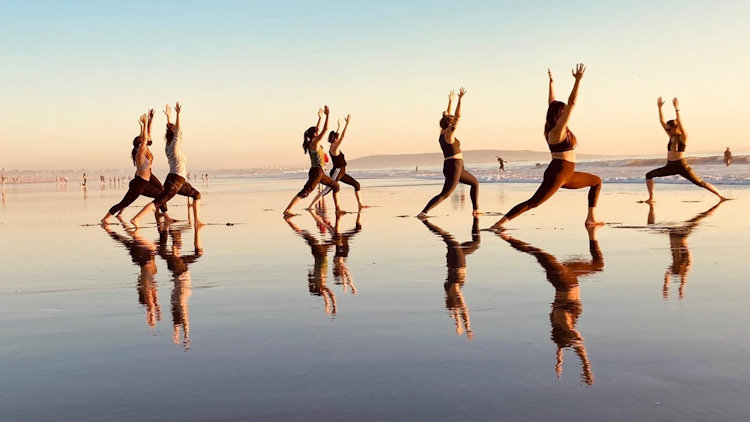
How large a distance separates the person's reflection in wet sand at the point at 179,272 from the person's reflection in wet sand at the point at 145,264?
13 centimetres

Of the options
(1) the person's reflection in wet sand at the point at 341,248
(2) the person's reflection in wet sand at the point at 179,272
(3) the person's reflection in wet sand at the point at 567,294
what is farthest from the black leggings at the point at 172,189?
(3) the person's reflection in wet sand at the point at 567,294

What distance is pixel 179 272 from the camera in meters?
8.05

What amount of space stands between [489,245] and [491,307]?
4.43m

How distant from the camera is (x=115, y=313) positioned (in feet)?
18.8

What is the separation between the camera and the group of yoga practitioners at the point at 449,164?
11641 millimetres

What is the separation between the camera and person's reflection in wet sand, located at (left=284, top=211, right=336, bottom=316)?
6.03 meters

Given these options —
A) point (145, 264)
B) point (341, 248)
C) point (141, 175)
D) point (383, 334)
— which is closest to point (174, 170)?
point (141, 175)

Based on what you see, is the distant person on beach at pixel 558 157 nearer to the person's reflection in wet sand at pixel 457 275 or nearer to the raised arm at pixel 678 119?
the person's reflection in wet sand at pixel 457 275

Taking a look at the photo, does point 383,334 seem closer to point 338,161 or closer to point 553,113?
point 553,113

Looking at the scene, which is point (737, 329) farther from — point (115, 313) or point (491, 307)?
point (115, 313)

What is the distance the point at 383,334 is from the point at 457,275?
8.90ft

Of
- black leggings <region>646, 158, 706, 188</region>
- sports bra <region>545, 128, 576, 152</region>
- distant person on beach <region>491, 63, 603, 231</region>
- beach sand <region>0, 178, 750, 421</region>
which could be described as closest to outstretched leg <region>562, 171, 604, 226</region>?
distant person on beach <region>491, 63, 603, 231</region>

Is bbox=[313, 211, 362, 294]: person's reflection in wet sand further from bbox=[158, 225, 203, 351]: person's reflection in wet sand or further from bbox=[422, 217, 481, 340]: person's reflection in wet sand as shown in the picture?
bbox=[158, 225, 203, 351]: person's reflection in wet sand

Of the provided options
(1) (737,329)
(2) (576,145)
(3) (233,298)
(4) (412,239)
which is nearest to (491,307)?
(1) (737,329)
